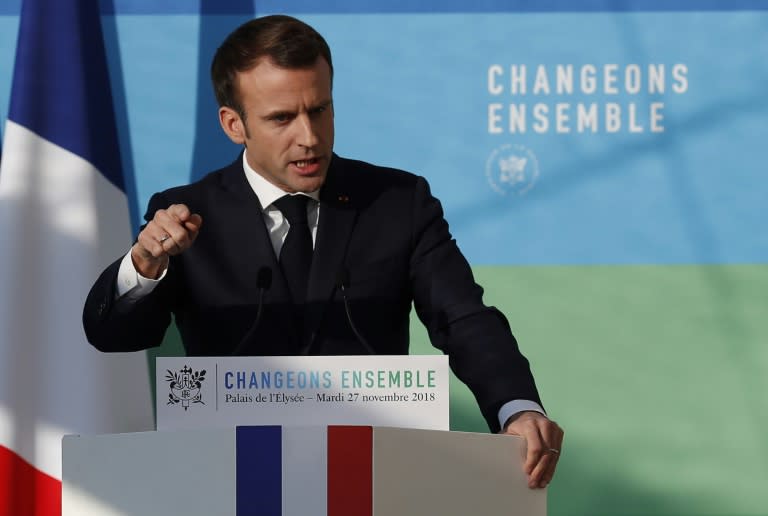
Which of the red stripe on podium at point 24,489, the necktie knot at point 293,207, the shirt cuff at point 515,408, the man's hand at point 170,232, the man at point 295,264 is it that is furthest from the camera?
the red stripe on podium at point 24,489

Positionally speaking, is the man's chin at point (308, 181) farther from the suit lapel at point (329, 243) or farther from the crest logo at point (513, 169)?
the crest logo at point (513, 169)

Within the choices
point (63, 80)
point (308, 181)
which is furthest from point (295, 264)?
point (63, 80)

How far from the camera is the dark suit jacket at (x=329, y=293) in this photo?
2115mm

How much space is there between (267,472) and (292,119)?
0.72 m

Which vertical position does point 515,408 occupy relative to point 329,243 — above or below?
below

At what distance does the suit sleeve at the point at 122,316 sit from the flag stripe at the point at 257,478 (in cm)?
50

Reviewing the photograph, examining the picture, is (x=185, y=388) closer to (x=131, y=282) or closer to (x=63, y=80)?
(x=131, y=282)

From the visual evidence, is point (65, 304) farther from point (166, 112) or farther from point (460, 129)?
point (460, 129)

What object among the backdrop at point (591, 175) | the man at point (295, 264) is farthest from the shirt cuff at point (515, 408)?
the backdrop at point (591, 175)

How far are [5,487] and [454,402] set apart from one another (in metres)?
1.31

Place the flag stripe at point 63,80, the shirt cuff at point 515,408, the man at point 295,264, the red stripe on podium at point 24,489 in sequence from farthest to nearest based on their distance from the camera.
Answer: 1. the flag stripe at point 63,80
2. the red stripe on podium at point 24,489
3. the man at point 295,264
4. the shirt cuff at point 515,408

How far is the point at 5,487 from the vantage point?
11.5 feet

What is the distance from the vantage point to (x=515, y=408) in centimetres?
198

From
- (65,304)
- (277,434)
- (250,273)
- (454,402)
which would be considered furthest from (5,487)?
(277,434)
